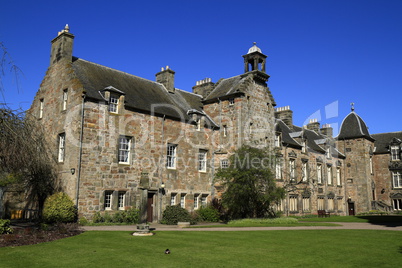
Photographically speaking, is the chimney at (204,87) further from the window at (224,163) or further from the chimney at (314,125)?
the chimney at (314,125)

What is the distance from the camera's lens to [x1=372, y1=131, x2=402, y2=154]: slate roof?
49.4 m

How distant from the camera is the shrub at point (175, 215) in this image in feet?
81.4

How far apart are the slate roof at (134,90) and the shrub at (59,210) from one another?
670cm

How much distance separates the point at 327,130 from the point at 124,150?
36.8m

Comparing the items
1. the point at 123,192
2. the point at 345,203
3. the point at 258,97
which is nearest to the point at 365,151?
the point at 345,203

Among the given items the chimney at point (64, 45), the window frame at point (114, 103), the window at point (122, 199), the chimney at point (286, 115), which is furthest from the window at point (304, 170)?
the chimney at point (64, 45)

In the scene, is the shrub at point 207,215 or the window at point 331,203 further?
the window at point 331,203

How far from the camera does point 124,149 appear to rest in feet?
80.0

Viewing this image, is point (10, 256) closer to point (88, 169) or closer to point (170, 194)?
point (88, 169)

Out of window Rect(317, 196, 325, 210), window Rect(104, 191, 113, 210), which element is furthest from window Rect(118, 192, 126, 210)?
window Rect(317, 196, 325, 210)

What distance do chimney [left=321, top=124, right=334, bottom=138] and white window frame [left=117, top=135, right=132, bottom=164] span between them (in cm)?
3573

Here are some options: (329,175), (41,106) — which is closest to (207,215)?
(41,106)

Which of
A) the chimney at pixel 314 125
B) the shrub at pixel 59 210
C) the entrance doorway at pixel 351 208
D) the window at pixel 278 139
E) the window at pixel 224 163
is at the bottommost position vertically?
the entrance doorway at pixel 351 208

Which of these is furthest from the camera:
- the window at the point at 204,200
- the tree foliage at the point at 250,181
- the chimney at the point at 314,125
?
the chimney at the point at 314,125
